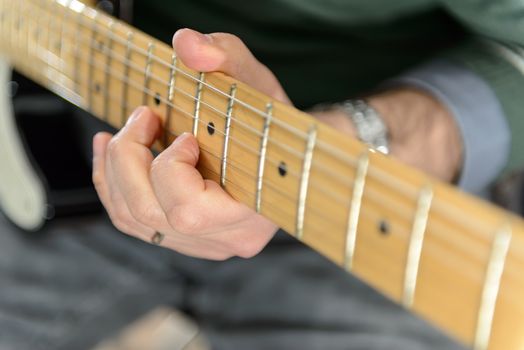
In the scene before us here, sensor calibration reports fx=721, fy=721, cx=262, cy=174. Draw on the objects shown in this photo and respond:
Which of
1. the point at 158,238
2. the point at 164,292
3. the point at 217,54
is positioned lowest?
the point at 164,292

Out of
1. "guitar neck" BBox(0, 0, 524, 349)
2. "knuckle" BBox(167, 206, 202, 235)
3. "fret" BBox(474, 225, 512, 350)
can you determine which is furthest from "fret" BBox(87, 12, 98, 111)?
"fret" BBox(474, 225, 512, 350)

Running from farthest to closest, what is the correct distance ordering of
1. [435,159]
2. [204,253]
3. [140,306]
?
1. [140,306]
2. [435,159]
3. [204,253]

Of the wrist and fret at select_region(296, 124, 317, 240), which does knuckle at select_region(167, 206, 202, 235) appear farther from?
the wrist

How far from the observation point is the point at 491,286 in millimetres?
208

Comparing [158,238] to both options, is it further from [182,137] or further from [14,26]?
[14,26]

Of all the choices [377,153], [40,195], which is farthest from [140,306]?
[377,153]

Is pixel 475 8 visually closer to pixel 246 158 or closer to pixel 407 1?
pixel 407 1

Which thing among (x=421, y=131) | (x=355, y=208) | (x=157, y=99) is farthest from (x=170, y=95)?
(x=421, y=131)

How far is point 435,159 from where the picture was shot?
0.47 m

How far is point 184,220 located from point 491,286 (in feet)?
0.47

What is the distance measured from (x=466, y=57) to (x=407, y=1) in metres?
0.06

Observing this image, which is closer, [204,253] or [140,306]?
[204,253]

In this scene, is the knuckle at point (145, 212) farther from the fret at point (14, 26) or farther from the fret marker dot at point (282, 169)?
the fret at point (14, 26)

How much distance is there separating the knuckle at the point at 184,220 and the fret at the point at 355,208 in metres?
0.08
